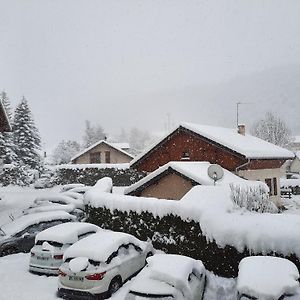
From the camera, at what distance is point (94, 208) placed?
18578 millimetres

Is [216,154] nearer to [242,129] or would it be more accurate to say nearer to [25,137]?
[242,129]

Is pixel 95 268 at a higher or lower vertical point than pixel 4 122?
lower

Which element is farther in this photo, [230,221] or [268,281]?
[230,221]

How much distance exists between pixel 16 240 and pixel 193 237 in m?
7.09

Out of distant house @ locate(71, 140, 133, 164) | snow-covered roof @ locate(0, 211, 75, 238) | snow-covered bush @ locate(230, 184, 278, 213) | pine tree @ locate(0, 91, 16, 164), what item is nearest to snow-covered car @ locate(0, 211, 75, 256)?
snow-covered roof @ locate(0, 211, 75, 238)

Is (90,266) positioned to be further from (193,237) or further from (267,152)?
(267,152)

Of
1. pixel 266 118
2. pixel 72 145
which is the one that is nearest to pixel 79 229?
pixel 266 118

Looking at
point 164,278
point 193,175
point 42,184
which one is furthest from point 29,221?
point 42,184

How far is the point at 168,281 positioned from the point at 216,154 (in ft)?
58.4

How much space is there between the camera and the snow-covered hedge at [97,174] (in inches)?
1742

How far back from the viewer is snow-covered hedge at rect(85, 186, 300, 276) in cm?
1053

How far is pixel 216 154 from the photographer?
2497 cm

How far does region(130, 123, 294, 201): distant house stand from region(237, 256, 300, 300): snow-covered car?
15.5 metres

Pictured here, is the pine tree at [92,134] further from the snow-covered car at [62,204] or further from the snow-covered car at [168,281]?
the snow-covered car at [168,281]
